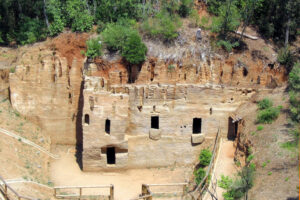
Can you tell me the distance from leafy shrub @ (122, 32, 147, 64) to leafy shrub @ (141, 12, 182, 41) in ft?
6.78

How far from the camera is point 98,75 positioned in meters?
31.8

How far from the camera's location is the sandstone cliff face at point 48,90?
32.3 m

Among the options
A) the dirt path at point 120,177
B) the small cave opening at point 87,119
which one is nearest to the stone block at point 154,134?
the dirt path at point 120,177

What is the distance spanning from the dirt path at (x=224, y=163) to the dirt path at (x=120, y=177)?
2875 mm

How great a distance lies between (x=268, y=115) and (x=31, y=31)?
1865 centimetres

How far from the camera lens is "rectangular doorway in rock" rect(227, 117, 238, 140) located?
99.0ft

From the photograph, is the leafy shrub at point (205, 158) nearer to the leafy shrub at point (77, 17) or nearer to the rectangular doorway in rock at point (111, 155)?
the rectangular doorway in rock at point (111, 155)

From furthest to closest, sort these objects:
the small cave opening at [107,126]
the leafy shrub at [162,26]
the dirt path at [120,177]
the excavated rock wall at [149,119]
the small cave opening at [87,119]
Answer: the leafy shrub at [162,26] → the small cave opening at [107,126] → the small cave opening at [87,119] → the excavated rock wall at [149,119] → the dirt path at [120,177]

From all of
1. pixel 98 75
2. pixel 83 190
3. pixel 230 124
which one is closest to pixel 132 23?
pixel 98 75

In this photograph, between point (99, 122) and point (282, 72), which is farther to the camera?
point (282, 72)

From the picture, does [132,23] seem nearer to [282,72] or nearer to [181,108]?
[181,108]

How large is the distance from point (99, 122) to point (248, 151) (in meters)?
9.60

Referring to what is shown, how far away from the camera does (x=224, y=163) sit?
27.6 m

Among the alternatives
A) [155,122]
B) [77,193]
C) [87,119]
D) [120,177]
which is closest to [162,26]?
[155,122]
